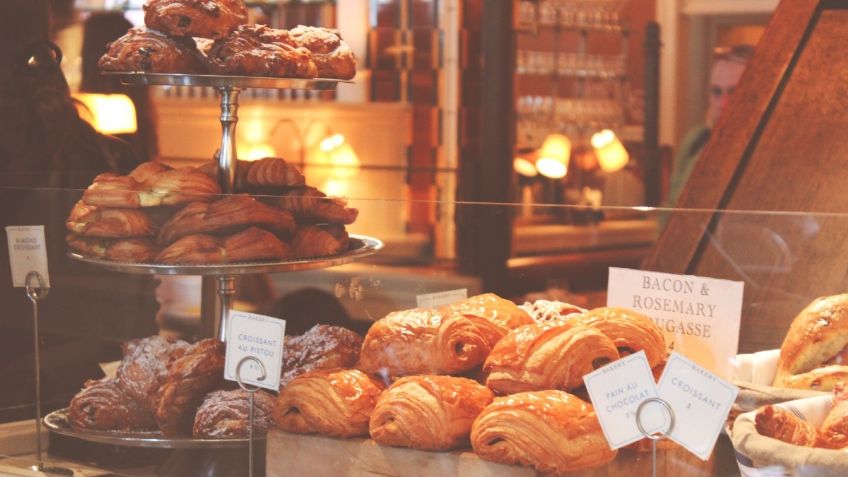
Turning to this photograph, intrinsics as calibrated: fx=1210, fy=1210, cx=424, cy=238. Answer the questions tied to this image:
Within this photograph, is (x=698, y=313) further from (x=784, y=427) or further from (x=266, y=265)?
(x=266, y=265)

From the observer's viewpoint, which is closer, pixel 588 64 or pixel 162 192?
pixel 162 192

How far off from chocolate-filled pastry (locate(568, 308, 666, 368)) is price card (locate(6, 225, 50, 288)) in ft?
3.07

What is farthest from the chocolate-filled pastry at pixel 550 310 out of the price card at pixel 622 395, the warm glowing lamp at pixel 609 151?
the warm glowing lamp at pixel 609 151

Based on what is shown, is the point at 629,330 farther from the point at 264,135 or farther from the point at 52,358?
the point at 264,135

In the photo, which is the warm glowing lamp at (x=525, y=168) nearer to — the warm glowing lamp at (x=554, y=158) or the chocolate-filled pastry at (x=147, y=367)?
the warm glowing lamp at (x=554, y=158)

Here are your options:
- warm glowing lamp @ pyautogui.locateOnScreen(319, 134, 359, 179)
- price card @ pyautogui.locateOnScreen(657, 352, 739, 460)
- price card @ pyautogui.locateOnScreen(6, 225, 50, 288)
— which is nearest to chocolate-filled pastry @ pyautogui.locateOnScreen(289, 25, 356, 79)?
price card @ pyautogui.locateOnScreen(6, 225, 50, 288)

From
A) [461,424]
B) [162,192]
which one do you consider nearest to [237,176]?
[162,192]

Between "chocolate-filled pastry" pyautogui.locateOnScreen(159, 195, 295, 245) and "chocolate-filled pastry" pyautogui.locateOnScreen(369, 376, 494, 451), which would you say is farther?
"chocolate-filled pastry" pyautogui.locateOnScreen(159, 195, 295, 245)

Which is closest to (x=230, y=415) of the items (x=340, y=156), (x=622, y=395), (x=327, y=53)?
(x=622, y=395)

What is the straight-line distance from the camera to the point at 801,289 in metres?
1.49

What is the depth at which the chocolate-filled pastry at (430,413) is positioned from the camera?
1342 millimetres

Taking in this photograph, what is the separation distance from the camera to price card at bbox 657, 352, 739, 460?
3.87 feet

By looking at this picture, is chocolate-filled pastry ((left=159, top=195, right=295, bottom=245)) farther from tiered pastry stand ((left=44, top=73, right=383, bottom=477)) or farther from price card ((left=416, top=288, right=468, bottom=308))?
price card ((left=416, top=288, right=468, bottom=308))

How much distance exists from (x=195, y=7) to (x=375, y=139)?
2808mm
